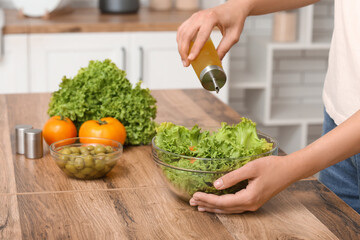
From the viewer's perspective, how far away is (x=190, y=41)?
1489mm

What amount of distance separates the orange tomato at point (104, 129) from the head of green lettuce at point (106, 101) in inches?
1.8

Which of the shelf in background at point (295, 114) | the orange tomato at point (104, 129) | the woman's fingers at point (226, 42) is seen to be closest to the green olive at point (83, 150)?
the orange tomato at point (104, 129)

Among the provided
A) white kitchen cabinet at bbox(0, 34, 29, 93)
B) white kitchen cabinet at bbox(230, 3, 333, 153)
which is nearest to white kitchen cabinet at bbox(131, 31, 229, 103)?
white kitchen cabinet at bbox(230, 3, 333, 153)

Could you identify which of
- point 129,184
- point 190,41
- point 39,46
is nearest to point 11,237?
point 129,184

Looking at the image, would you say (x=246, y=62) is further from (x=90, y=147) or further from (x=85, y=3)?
(x=90, y=147)

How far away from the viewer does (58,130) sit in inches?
64.6

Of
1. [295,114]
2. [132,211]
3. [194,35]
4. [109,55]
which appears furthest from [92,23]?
[132,211]

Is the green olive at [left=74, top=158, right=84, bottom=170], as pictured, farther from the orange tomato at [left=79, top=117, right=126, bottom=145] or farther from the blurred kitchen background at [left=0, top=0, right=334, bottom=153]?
the blurred kitchen background at [left=0, top=0, right=334, bottom=153]

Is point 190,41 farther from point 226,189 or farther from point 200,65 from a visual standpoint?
point 226,189

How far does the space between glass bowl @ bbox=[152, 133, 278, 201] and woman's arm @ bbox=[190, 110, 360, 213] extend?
33 mm

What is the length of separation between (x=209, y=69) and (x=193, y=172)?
279 mm

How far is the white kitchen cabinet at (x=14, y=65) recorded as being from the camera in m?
3.19

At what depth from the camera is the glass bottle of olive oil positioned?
140 cm

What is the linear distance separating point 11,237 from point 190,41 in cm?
67
